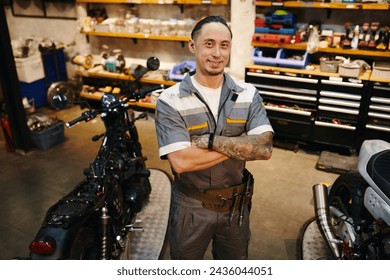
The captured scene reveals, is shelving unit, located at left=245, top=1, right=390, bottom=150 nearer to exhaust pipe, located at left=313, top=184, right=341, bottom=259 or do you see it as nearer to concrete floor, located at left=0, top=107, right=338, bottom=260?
concrete floor, located at left=0, top=107, right=338, bottom=260

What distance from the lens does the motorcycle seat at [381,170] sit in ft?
6.42

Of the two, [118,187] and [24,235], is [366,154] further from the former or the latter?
[24,235]

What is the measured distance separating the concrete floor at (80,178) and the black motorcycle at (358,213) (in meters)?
0.31

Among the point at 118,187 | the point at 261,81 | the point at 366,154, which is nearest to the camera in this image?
the point at 366,154

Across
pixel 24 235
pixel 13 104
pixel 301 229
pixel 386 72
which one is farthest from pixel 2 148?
pixel 386 72

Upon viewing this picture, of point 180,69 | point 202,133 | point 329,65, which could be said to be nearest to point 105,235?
point 202,133

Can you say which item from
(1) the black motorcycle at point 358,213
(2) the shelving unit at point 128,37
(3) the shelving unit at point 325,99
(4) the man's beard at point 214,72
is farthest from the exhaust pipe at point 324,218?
(2) the shelving unit at point 128,37

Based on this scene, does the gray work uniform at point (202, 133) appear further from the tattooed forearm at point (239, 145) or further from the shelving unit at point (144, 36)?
the shelving unit at point (144, 36)

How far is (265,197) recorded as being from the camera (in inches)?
137

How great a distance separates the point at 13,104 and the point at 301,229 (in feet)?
11.5

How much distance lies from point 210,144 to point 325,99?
2.85 m

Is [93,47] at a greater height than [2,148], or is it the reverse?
[93,47]

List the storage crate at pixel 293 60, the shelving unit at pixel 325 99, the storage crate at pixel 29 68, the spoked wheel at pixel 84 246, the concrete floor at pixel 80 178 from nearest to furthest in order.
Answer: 1. the spoked wheel at pixel 84 246
2. the concrete floor at pixel 80 178
3. the shelving unit at pixel 325 99
4. the storage crate at pixel 293 60
5. the storage crate at pixel 29 68
